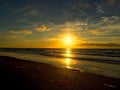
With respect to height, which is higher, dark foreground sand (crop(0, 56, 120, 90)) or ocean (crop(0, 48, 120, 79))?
dark foreground sand (crop(0, 56, 120, 90))

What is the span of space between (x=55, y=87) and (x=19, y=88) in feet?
6.23

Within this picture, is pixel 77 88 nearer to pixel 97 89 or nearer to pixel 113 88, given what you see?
pixel 97 89

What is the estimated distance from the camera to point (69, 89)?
8.70 m

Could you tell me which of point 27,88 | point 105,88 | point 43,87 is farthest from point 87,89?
point 27,88

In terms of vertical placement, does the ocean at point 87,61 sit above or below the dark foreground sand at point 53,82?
below

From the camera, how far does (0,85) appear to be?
865 cm

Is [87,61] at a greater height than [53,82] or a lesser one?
lesser

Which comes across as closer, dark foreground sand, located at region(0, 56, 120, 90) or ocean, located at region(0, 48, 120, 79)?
dark foreground sand, located at region(0, 56, 120, 90)

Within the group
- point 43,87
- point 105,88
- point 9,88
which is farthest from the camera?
point 105,88

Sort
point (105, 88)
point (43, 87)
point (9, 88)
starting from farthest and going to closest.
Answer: point (105, 88), point (43, 87), point (9, 88)

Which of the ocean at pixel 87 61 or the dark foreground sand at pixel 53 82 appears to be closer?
the dark foreground sand at pixel 53 82

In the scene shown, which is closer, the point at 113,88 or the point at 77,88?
the point at 77,88

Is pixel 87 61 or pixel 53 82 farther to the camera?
pixel 87 61

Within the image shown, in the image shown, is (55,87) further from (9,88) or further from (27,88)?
(9,88)
